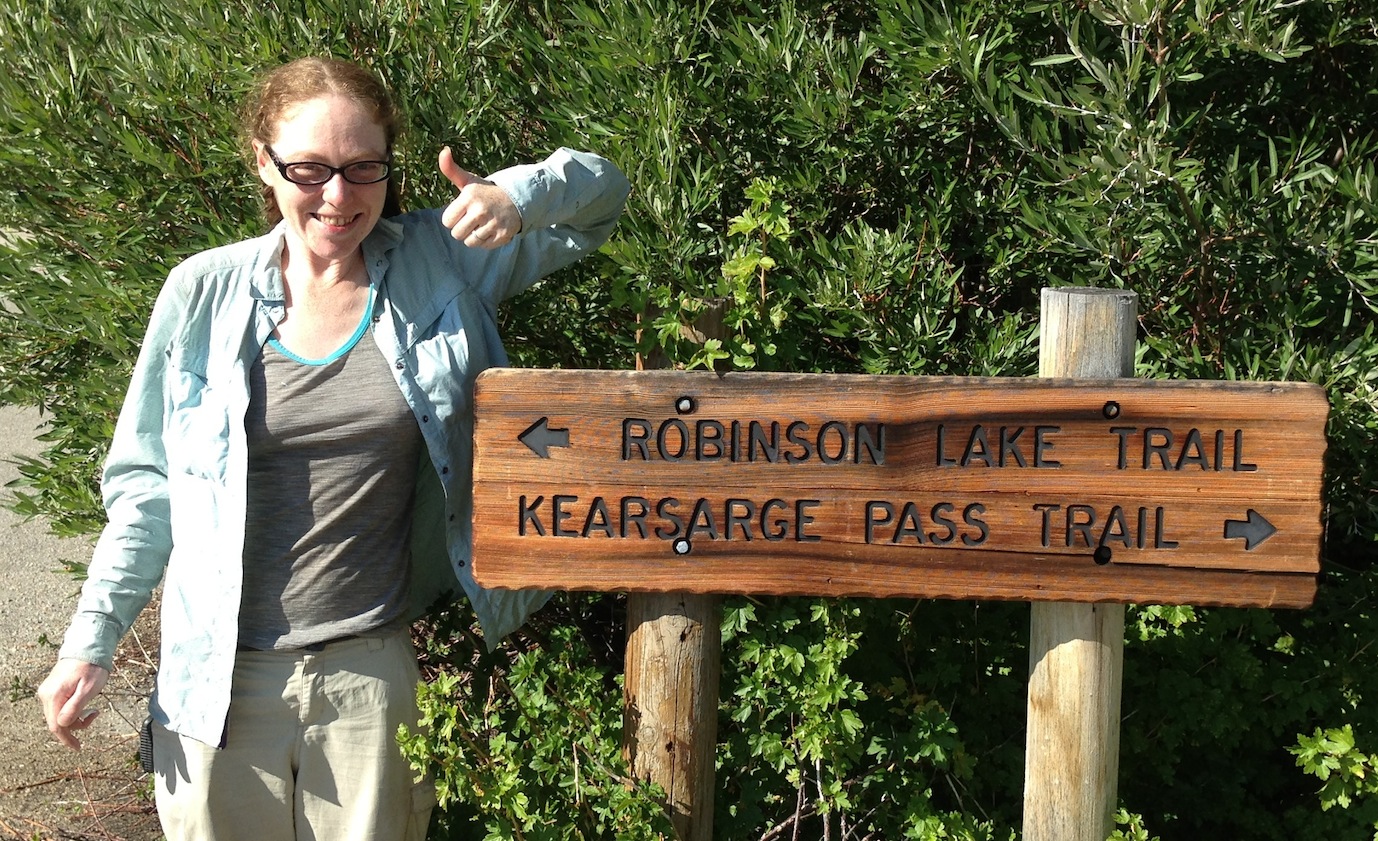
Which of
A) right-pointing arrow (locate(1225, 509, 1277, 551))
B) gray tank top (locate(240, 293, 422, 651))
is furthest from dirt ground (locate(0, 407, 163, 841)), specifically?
right-pointing arrow (locate(1225, 509, 1277, 551))

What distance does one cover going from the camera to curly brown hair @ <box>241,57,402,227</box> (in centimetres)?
261

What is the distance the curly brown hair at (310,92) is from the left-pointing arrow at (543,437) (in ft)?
2.01

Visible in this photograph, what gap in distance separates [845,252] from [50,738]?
3.50 m

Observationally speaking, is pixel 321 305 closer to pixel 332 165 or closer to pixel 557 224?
pixel 332 165

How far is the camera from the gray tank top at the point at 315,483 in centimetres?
261

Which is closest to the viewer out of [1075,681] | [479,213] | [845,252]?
[479,213]

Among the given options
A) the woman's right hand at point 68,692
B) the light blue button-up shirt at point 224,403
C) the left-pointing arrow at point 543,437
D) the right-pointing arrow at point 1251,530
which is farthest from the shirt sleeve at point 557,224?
the right-pointing arrow at point 1251,530

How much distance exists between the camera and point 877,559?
261 cm

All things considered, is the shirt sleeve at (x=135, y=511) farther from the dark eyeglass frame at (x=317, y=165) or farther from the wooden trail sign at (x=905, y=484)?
the wooden trail sign at (x=905, y=484)

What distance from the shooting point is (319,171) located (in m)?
2.57

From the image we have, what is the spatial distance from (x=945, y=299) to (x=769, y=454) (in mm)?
820

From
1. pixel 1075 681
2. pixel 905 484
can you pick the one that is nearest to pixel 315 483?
pixel 905 484

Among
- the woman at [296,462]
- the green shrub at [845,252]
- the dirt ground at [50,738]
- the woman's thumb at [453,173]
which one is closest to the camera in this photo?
the woman's thumb at [453,173]

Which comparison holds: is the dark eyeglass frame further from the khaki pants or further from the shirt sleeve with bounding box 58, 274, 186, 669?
the khaki pants
